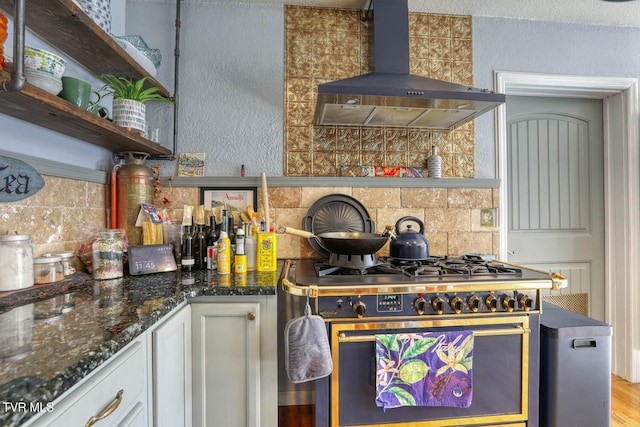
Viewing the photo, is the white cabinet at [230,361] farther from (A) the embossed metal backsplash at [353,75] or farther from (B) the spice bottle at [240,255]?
(A) the embossed metal backsplash at [353,75]

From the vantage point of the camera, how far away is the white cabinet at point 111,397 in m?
0.56

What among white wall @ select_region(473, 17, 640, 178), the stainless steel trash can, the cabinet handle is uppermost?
white wall @ select_region(473, 17, 640, 178)

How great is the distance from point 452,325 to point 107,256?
1.57 meters

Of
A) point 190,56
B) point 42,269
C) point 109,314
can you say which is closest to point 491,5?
point 190,56

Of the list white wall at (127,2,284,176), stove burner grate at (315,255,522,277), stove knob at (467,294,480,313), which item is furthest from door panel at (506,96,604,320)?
white wall at (127,2,284,176)

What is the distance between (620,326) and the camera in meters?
2.06

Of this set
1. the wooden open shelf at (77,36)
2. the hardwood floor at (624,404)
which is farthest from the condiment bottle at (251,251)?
the hardwood floor at (624,404)

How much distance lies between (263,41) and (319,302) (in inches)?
67.1

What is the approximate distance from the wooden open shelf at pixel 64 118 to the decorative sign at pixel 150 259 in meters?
0.54

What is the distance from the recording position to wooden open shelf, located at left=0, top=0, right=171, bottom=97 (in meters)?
1.03

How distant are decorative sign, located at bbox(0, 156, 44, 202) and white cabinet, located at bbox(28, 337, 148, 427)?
2.55 ft

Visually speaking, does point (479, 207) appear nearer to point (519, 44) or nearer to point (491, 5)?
point (519, 44)

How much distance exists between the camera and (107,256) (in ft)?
4.15

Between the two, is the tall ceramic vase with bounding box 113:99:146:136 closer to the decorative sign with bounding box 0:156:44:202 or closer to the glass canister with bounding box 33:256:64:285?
the decorative sign with bounding box 0:156:44:202
